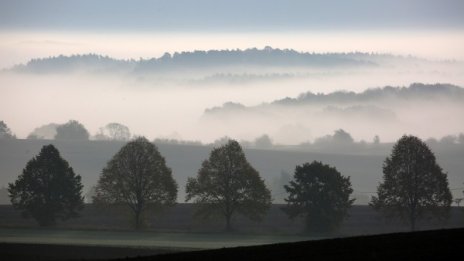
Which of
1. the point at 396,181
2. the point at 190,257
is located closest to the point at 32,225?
the point at 396,181

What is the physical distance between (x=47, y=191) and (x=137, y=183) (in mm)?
11957

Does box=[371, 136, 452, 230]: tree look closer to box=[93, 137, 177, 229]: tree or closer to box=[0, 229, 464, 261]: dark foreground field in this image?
box=[93, 137, 177, 229]: tree

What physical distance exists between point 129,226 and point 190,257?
64316mm

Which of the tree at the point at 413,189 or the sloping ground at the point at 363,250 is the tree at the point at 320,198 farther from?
the sloping ground at the point at 363,250

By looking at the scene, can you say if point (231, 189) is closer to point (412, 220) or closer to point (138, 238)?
point (138, 238)

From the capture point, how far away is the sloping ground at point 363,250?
6197 centimetres

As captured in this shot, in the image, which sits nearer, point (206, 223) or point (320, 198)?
point (320, 198)

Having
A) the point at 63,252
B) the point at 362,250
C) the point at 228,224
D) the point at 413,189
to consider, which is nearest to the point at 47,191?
the point at 228,224

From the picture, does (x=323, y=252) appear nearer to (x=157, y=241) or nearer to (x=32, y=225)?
(x=157, y=241)

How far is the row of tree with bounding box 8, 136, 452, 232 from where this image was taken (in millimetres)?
129875

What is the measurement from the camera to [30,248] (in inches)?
3652

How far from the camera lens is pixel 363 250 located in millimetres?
65688

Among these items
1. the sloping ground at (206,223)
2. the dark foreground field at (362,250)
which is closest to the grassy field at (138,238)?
the sloping ground at (206,223)

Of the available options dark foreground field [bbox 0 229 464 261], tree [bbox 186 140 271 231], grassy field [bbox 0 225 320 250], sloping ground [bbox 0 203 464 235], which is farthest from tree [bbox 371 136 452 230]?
dark foreground field [bbox 0 229 464 261]
